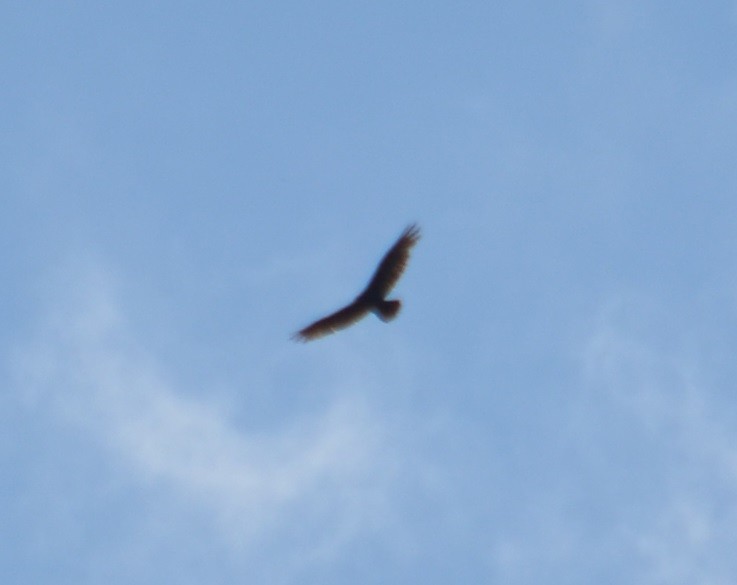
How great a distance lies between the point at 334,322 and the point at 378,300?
3.31 ft

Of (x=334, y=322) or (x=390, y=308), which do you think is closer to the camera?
(x=390, y=308)

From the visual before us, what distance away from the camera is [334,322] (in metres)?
49.3

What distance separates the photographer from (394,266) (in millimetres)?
48438

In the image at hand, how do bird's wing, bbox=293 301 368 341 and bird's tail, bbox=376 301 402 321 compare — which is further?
bird's wing, bbox=293 301 368 341

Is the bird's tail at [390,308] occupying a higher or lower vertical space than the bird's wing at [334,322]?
lower

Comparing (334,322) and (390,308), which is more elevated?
(334,322)

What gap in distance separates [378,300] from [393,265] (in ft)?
2.60

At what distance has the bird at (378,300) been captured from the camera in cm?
4828

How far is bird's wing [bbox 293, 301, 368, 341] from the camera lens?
49062 mm

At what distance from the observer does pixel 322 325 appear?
4938 cm

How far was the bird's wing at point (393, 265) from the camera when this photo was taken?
4822cm

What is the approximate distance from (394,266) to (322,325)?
1.93 meters

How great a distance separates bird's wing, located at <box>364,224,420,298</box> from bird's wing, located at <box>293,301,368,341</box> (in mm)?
456

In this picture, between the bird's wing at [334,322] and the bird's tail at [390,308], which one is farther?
the bird's wing at [334,322]
